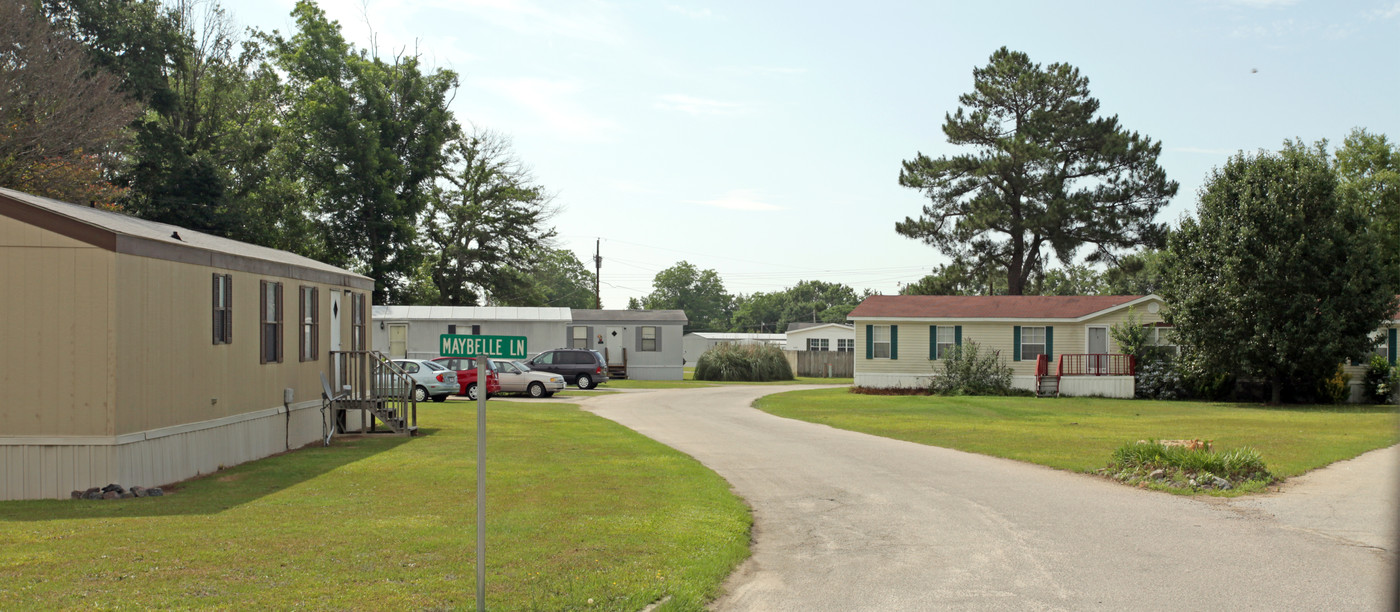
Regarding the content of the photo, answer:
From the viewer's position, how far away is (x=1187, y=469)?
1340 cm

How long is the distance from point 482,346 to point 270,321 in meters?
10.9

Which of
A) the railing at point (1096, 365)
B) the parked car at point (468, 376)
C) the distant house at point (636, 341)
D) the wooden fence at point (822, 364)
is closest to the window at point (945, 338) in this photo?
the railing at point (1096, 365)

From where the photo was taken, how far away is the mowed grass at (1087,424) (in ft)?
55.5

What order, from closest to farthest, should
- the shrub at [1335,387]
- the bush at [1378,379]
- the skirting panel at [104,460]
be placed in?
the skirting panel at [104,460] < the bush at [1378,379] < the shrub at [1335,387]

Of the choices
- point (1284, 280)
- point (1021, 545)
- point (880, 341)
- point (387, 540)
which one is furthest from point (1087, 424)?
point (387, 540)

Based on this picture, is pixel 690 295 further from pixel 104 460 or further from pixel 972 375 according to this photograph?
pixel 104 460

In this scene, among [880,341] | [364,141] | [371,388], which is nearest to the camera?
[371,388]

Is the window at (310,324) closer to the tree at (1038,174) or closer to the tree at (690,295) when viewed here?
the tree at (1038,174)

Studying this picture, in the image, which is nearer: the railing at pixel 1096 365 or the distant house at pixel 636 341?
the railing at pixel 1096 365

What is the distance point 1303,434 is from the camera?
20.4 metres

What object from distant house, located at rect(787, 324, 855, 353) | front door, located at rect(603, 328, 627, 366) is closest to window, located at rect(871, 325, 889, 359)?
front door, located at rect(603, 328, 627, 366)

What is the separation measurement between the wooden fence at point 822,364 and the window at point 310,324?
3730 centimetres

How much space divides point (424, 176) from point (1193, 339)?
113 feet

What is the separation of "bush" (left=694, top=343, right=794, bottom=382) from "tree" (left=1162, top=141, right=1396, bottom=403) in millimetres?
21005
